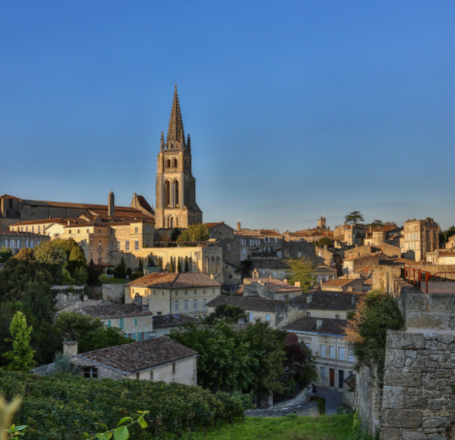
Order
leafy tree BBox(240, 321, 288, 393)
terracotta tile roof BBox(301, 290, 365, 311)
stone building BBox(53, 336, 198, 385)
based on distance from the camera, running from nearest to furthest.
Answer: stone building BBox(53, 336, 198, 385), leafy tree BBox(240, 321, 288, 393), terracotta tile roof BBox(301, 290, 365, 311)

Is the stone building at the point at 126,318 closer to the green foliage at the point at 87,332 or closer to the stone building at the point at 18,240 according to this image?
the green foliage at the point at 87,332

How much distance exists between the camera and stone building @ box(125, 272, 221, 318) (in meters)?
52.6

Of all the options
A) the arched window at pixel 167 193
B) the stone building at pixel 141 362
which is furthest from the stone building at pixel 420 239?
the stone building at pixel 141 362

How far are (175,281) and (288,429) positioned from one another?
40.3m

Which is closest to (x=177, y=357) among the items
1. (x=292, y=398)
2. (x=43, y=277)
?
(x=292, y=398)

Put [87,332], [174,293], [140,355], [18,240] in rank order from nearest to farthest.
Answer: [140,355]
[87,332]
[174,293]
[18,240]

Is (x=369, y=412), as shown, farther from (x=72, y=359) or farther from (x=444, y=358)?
(x=72, y=359)

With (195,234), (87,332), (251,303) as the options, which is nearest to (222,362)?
(87,332)

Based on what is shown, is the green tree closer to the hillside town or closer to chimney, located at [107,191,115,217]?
the hillside town

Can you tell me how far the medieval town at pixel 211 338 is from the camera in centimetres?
704

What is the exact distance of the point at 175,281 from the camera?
5450 cm

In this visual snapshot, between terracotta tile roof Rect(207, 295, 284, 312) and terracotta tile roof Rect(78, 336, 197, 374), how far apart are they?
1842 centimetres

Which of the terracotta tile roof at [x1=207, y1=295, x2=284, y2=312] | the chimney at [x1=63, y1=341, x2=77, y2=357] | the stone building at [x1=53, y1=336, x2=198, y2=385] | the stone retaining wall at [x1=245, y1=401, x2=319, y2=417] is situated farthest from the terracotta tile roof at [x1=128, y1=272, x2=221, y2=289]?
the stone retaining wall at [x1=245, y1=401, x2=319, y2=417]

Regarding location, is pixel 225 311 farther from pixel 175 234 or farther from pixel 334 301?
pixel 175 234
